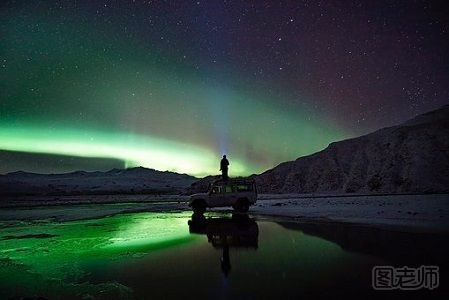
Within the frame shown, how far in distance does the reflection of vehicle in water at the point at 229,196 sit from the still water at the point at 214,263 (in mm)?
9778

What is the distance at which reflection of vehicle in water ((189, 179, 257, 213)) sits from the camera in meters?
23.8

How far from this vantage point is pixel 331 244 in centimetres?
1055

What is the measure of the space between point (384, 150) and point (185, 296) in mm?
76965

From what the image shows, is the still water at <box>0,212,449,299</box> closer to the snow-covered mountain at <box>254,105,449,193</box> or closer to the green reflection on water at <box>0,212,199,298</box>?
the green reflection on water at <box>0,212,199,298</box>

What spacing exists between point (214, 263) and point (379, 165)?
2756 inches

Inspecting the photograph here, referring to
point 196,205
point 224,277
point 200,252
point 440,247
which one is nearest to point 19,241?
point 200,252

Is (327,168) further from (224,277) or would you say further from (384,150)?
Result: (224,277)

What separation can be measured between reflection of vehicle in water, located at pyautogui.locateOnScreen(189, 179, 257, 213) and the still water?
385 inches

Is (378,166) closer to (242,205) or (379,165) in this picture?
(379,165)

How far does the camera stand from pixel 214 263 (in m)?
8.45

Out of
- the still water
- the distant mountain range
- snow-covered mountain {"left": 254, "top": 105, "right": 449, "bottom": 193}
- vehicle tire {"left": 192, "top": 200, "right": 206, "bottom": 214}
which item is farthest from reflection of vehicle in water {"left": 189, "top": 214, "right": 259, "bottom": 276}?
snow-covered mountain {"left": 254, "top": 105, "right": 449, "bottom": 193}

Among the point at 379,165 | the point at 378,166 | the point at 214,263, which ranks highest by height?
the point at 379,165

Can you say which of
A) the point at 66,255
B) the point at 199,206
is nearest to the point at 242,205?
the point at 199,206

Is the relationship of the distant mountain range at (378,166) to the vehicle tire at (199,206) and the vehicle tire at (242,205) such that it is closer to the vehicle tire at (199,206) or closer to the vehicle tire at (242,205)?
the vehicle tire at (242,205)
